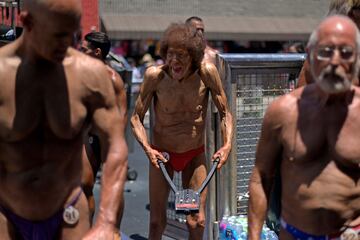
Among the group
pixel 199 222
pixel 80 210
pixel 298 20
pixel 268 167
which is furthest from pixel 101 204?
pixel 298 20

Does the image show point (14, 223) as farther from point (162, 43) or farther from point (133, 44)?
point (133, 44)

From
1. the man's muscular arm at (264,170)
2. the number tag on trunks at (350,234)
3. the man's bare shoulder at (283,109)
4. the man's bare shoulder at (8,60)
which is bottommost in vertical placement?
the number tag on trunks at (350,234)

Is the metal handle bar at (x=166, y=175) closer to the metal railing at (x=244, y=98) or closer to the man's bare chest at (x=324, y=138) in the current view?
the metal railing at (x=244, y=98)

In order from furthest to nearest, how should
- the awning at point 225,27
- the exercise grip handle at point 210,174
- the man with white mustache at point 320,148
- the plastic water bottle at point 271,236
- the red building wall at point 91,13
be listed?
A: the awning at point 225,27, the red building wall at point 91,13, the plastic water bottle at point 271,236, the exercise grip handle at point 210,174, the man with white mustache at point 320,148

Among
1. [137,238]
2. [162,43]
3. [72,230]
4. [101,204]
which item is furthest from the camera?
[137,238]

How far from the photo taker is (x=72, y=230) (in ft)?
11.1

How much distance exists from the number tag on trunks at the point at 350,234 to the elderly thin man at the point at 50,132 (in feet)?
3.14

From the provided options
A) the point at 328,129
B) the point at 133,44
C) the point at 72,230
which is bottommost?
the point at 133,44

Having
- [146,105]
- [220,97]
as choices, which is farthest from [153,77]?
[220,97]

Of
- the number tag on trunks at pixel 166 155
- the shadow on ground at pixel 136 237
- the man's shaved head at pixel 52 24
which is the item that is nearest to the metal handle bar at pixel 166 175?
the number tag on trunks at pixel 166 155

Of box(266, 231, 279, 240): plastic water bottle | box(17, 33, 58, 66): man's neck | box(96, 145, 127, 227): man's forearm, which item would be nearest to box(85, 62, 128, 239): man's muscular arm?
box(96, 145, 127, 227): man's forearm

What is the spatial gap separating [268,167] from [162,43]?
2493 millimetres

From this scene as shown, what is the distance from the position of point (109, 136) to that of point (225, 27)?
20.5 meters

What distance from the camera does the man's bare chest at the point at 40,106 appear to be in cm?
314
